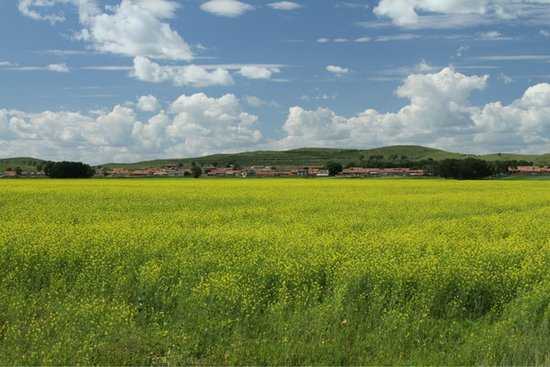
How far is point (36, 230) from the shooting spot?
15.4m

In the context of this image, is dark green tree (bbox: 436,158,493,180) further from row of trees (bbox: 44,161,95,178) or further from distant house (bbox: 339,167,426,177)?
row of trees (bbox: 44,161,95,178)

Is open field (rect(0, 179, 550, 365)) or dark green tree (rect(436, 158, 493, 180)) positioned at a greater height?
dark green tree (rect(436, 158, 493, 180))

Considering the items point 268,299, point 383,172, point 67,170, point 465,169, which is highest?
point 67,170

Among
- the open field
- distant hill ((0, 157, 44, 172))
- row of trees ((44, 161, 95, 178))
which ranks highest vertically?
distant hill ((0, 157, 44, 172))

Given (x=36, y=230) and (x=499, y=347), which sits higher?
(x=36, y=230)

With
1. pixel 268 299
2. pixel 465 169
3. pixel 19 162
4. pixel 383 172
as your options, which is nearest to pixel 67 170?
pixel 465 169

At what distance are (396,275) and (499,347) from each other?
2.56 meters

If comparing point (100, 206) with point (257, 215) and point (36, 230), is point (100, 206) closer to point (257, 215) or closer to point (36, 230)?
point (257, 215)

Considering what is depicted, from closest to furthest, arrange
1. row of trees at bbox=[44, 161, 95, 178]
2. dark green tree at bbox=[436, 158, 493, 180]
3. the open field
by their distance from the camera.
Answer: the open field
dark green tree at bbox=[436, 158, 493, 180]
row of trees at bbox=[44, 161, 95, 178]

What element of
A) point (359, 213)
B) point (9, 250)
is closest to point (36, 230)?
point (9, 250)

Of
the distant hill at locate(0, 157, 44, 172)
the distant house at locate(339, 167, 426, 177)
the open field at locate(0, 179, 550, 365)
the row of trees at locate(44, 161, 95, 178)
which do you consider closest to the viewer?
the open field at locate(0, 179, 550, 365)

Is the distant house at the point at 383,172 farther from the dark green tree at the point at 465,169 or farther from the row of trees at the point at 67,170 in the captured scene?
the row of trees at the point at 67,170

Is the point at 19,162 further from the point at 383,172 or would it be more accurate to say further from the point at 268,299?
the point at 268,299

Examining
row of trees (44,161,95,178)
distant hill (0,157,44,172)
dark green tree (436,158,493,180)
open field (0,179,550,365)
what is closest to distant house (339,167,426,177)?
dark green tree (436,158,493,180)
